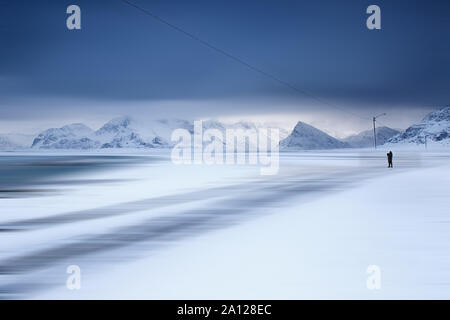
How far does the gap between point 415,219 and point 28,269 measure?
337 inches

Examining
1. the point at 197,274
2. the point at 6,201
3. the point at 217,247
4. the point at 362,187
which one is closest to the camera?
the point at 197,274

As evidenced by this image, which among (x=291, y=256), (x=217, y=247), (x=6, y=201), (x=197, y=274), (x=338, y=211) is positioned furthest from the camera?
(x=6, y=201)

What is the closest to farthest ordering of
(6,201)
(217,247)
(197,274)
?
(197,274) < (217,247) < (6,201)

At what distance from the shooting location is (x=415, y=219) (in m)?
10.4

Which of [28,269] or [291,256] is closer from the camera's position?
[28,269]

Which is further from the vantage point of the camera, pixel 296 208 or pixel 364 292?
pixel 296 208

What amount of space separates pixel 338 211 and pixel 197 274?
6384mm

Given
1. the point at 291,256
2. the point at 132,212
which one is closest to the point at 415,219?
the point at 291,256

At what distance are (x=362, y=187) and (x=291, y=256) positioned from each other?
38.5 ft

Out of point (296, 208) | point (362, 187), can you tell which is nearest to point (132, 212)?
point (296, 208)

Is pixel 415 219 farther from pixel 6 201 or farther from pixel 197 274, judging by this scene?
pixel 6 201

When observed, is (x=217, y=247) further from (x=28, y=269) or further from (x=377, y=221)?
(x=377, y=221)
